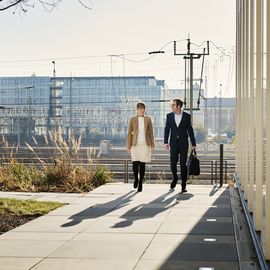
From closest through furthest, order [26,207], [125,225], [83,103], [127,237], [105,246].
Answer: [105,246]
[127,237]
[125,225]
[26,207]
[83,103]

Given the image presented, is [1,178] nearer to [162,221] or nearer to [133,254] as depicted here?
[162,221]

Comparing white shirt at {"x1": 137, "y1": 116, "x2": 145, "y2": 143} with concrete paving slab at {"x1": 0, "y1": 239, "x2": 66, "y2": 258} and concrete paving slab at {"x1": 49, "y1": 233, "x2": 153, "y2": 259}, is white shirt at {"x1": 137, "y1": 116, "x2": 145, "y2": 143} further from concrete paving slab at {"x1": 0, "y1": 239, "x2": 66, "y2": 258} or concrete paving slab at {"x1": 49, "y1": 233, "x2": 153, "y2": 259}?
concrete paving slab at {"x1": 0, "y1": 239, "x2": 66, "y2": 258}

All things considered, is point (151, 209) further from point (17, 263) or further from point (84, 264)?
point (17, 263)

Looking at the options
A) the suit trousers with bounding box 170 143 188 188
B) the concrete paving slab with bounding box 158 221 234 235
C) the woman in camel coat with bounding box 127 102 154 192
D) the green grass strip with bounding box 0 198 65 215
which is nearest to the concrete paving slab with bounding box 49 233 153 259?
the concrete paving slab with bounding box 158 221 234 235

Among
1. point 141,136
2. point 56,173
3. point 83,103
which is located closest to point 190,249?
point 141,136

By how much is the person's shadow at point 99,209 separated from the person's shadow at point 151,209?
34cm

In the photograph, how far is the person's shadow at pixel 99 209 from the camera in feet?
24.0

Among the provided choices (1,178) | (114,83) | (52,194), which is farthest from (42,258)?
(114,83)

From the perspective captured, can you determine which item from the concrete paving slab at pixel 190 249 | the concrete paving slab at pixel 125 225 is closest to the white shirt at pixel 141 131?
the concrete paving slab at pixel 125 225

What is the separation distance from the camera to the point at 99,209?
8281 millimetres

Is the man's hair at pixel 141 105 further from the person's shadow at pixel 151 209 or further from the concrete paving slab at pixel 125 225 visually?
the concrete paving slab at pixel 125 225

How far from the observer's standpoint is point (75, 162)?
12727mm

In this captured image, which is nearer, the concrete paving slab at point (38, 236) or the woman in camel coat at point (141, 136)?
the concrete paving slab at point (38, 236)

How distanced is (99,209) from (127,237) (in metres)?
2.30
